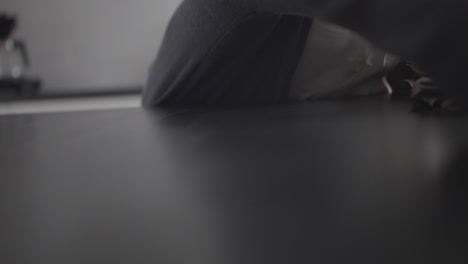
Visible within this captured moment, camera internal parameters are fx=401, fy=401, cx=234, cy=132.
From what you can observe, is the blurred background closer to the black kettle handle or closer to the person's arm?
the black kettle handle

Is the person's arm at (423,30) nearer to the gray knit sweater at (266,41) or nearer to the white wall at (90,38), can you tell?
the gray knit sweater at (266,41)

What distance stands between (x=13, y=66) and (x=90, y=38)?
532mm

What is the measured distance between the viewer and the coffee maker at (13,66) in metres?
2.29

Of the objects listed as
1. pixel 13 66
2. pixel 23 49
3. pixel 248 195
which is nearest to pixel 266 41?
pixel 248 195

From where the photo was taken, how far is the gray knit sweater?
133 millimetres

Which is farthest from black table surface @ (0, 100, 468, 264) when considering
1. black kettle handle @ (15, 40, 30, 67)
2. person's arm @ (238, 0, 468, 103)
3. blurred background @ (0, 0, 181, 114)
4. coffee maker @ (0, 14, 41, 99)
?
black kettle handle @ (15, 40, 30, 67)

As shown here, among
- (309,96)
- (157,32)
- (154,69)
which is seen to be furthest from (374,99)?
(157,32)

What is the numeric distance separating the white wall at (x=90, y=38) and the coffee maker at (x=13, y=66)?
0.37ft

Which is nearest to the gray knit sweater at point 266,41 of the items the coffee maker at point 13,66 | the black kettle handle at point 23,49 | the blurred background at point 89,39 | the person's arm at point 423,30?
the person's arm at point 423,30

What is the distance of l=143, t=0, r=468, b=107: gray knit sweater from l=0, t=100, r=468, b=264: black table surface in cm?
6

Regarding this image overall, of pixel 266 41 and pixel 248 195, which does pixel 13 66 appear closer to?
pixel 266 41

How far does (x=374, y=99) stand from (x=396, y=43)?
14.2 inches

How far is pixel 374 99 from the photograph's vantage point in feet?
1.60

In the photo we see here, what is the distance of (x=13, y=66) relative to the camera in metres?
2.68
